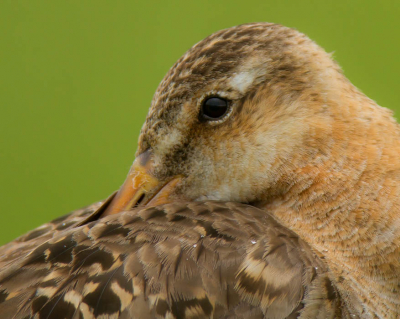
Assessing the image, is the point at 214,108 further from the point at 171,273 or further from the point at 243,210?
the point at 171,273

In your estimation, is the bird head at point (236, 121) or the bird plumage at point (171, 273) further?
the bird head at point (236, 121)

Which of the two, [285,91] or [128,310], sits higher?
[285,91]

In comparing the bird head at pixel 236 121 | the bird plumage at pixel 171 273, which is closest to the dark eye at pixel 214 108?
the bird head at pixel 236 121

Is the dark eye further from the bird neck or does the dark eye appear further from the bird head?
the bird neck

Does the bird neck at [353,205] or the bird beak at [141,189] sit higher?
the bird beak at [141,189]

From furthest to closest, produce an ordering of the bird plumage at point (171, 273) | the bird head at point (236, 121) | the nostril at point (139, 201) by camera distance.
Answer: the nostril at point (139, 201) → the bird head at point (236, 121) → the bird plumage at point (171, 273)

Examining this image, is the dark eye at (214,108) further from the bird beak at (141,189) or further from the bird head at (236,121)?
the bird beak at (141,189)

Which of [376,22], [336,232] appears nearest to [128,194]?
[336,232]

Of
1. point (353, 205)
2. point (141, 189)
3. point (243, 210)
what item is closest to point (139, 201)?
point (141, 189)

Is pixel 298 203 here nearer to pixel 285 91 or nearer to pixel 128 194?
pixel 285 91
